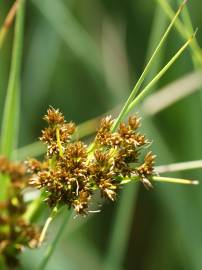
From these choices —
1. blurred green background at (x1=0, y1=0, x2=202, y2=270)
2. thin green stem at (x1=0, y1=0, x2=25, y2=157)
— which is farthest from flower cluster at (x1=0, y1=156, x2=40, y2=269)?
blurred green background at (x1=0, y1=0, x2=202, y2=270)

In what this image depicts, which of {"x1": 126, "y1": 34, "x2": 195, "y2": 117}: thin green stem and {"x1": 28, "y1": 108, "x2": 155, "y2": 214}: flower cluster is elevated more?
{"x1": 126, "y1": 34, "x2": 195, "y2": 117}: thin green stem

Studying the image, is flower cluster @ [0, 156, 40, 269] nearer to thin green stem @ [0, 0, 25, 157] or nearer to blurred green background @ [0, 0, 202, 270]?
thin green stem @ [0, 0, 25, 157]

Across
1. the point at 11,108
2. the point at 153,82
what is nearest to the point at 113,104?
the point at 11,108

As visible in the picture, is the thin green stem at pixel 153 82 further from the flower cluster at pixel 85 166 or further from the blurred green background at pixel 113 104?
the blurred green background at pixel 113 104

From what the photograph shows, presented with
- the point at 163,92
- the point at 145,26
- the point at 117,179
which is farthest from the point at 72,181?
the point at 145,26


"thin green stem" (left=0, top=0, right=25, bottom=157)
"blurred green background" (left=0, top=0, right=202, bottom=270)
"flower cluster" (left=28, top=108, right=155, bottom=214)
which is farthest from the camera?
"blurred green background" (left=0, top=0, right=202, bottom=270)

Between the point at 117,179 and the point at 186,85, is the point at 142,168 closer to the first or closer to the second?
the point at 117,179

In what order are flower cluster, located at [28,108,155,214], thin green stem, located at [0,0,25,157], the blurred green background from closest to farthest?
flower cluster, located at [28,108,155,214], thin green stem, located at [0,0,25,157], the blurred green background
